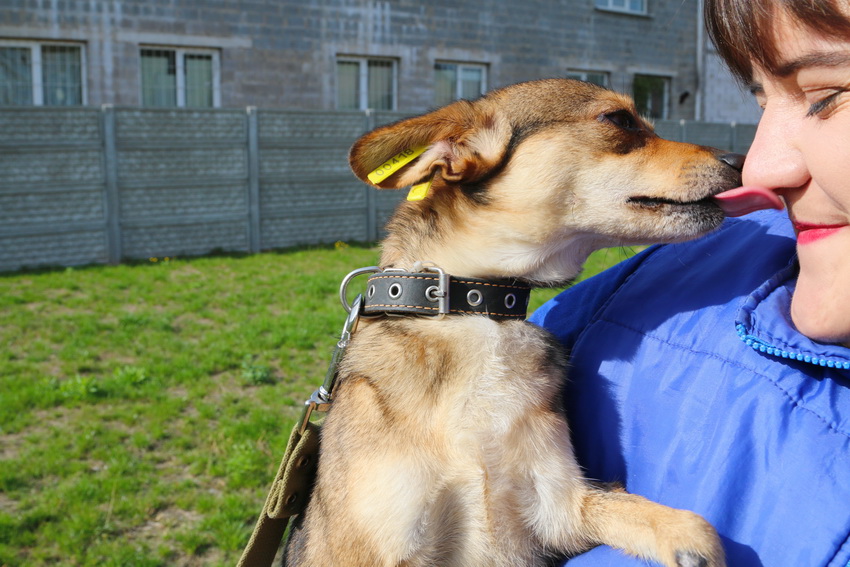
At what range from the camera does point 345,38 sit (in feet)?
55.1

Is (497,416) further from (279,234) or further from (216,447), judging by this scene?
(279,234)

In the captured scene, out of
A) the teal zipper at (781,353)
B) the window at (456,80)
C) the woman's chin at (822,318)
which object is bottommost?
the teal zipper at (781,353)

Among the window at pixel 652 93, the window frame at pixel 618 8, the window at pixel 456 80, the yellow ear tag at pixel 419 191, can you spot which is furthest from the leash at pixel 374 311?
the window at pixel 652 93

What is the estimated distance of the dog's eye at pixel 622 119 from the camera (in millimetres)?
2439

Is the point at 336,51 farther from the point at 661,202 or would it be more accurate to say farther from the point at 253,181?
the point at 661,202

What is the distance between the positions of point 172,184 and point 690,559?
11645 millimetres

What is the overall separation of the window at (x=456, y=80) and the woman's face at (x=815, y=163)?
17.1 m

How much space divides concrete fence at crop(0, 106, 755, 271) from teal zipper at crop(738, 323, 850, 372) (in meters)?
11.3

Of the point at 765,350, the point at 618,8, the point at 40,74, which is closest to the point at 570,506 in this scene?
the point at 765,350

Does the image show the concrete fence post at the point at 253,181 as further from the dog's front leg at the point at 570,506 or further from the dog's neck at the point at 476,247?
the dog's front leg at the point at 570,506

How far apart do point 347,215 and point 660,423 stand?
41.8ft

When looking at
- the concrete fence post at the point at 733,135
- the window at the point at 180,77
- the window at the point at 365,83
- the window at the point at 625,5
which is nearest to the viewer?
the window at the point at 180,77

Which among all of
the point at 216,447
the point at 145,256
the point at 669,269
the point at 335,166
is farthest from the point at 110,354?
the point at 335,166

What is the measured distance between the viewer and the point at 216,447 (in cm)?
527
